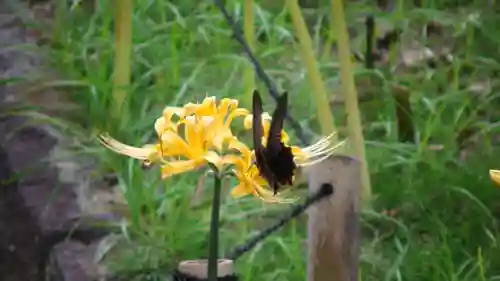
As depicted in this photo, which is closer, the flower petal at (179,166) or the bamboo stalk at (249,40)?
the flower petal at (179,166)

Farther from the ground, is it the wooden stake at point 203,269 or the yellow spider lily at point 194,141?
the yellow spider lily at point 194,141

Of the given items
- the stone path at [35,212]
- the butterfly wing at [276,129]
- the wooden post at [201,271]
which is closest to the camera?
the butterfly wing at [276,129]

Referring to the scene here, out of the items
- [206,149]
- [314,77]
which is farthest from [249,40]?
[206,149]

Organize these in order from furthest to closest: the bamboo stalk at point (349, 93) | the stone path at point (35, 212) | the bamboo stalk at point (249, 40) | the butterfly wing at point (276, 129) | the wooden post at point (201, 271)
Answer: the bamboo stalk at point (249, 40), the bamboo stalk at point (349, 93), the stone path at point (35, 212), the wooden post at point (201, 271), the butterfly wing at point (276, 129)

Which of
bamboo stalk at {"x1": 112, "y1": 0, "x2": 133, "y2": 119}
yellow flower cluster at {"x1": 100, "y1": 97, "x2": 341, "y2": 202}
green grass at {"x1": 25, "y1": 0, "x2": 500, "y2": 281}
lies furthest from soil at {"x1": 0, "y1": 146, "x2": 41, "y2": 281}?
yellow flower cluster at {"x1": 100, "y1": 97, "x2": 341, "y2": 202}

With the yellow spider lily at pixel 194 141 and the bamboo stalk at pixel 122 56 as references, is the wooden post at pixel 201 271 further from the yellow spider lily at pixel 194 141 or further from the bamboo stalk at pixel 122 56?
the bamboo stalk at pixel 122 56

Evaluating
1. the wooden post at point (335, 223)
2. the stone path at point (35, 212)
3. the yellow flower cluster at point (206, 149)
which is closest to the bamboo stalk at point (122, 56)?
the stone path at point (35, 212)

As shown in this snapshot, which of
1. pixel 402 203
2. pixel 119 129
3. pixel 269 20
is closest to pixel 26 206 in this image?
pixel 119 129
